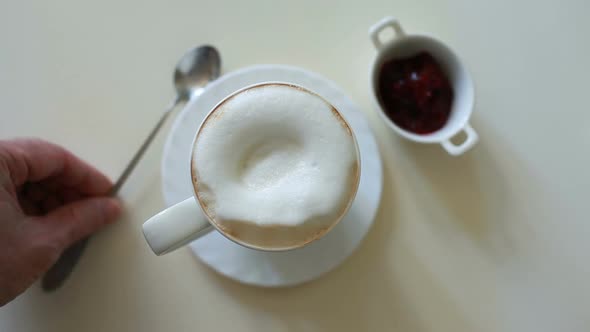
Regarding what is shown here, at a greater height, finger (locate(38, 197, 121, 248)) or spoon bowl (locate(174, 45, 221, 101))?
spoon bowl (locate(174, 45, 221, 101))

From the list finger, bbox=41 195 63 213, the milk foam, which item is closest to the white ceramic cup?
the milk foam

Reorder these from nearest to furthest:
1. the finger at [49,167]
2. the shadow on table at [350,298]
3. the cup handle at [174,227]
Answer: the cup handle at [174,227], the finger at [49,167], the shadow on table at [350,298]

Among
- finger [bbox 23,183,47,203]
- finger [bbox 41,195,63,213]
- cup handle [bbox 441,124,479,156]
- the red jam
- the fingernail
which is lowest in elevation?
cup handle [bbox 441,124,479,156]

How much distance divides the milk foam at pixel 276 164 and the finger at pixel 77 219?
275mm

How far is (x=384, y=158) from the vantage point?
2.35ft

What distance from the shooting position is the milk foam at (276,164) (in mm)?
480

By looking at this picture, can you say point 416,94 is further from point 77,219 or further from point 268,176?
point 77,219

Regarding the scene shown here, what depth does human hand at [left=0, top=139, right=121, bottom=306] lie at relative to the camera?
0.56 metres

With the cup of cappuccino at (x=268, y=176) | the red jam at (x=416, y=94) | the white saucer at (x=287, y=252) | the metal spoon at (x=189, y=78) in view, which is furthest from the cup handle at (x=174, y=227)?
the red jam at (x=416, y=94)

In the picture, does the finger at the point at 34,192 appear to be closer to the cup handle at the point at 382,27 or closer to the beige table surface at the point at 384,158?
the beige table surface at the point at 384,158

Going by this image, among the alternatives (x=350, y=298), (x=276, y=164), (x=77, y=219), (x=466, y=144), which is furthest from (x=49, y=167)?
(x=466, y=144)

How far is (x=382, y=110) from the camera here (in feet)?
2.13

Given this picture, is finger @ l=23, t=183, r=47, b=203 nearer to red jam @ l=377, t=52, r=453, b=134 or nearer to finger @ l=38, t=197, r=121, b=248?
finger @ l=38, t=197, r=121, b=248

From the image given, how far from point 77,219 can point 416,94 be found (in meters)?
0.61
